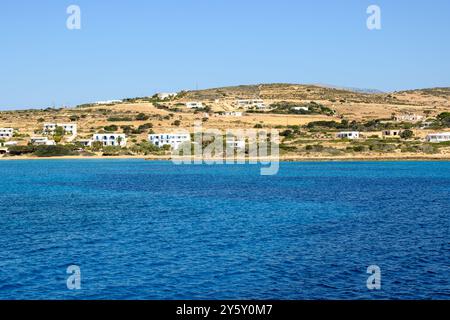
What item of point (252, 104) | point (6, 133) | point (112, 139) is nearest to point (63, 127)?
point (6, 133)

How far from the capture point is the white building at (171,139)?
113625 mm

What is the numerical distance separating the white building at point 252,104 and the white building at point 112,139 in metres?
43.7

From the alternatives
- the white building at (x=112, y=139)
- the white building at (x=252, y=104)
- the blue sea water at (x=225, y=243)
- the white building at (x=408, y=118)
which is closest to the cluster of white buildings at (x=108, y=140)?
the white building at (x=112, y=139)

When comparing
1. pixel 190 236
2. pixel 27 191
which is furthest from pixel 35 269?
pixel 27 191

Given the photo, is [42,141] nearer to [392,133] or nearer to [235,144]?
[235,144]

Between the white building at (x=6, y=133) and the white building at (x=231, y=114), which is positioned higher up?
the white building at (x=231, y=114)

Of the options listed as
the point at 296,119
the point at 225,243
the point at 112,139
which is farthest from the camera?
the point at 296,119

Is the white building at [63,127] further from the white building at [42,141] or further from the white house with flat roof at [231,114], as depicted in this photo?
the white house with flat roof at [231,114]

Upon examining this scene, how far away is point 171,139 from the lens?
114375 mm

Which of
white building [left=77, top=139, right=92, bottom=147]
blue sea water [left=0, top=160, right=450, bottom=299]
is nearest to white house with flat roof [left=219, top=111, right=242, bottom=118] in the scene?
white building [left=77, top=139, right=92, bottom=147]

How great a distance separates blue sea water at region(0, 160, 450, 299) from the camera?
18984mm

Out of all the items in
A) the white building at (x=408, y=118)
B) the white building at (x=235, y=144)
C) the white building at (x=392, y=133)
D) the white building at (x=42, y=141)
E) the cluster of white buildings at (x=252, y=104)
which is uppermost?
the cluster of white buildings at (x=252, y=104)

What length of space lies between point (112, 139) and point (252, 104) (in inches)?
1972

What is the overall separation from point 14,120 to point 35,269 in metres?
132
